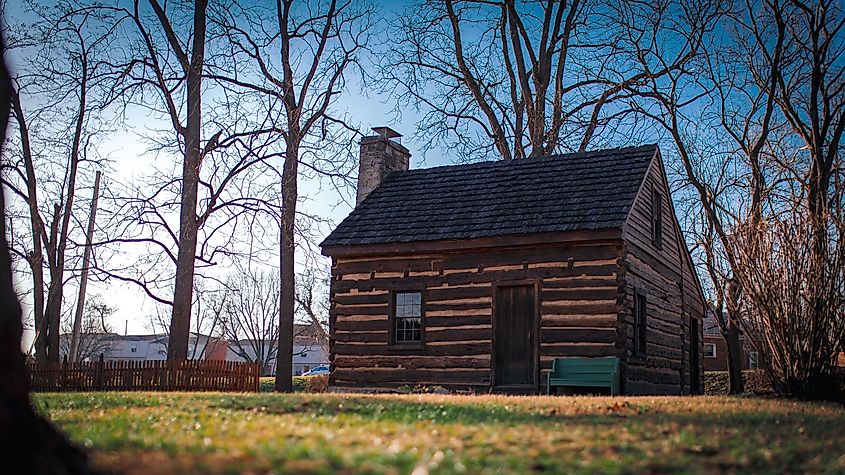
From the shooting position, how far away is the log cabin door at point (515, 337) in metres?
18.2

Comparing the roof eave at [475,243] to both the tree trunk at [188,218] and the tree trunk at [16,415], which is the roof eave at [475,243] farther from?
the tree trunk at [16,415]

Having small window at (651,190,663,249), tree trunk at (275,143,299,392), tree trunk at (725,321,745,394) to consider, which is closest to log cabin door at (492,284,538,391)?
small window at (651,190,663,249)

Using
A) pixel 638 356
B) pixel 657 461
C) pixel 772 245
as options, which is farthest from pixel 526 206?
pixel 657 461

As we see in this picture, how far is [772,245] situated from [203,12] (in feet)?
56.9

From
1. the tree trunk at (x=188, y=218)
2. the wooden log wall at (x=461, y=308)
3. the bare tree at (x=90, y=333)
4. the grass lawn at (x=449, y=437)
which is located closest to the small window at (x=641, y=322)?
the wooden log wall at (x=461, y=308)

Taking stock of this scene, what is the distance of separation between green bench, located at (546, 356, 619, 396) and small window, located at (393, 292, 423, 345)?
3486 mm

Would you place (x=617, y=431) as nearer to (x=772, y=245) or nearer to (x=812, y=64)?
(x=772, y=245)

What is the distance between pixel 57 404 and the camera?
1220cm

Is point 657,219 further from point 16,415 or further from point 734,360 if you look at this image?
point 16,415

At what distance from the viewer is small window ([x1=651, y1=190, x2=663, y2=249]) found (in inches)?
814

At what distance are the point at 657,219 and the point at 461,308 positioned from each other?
234 inches

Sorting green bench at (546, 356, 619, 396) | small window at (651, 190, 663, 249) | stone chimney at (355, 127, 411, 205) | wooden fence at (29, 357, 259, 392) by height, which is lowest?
wooden fence at (29, 357, 259, 392)

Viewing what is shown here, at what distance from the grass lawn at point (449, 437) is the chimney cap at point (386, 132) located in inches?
563

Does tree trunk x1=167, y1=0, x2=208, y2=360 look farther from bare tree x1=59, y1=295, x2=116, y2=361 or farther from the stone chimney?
bare tree x1=59, y1=295, x2=116, y2=361
